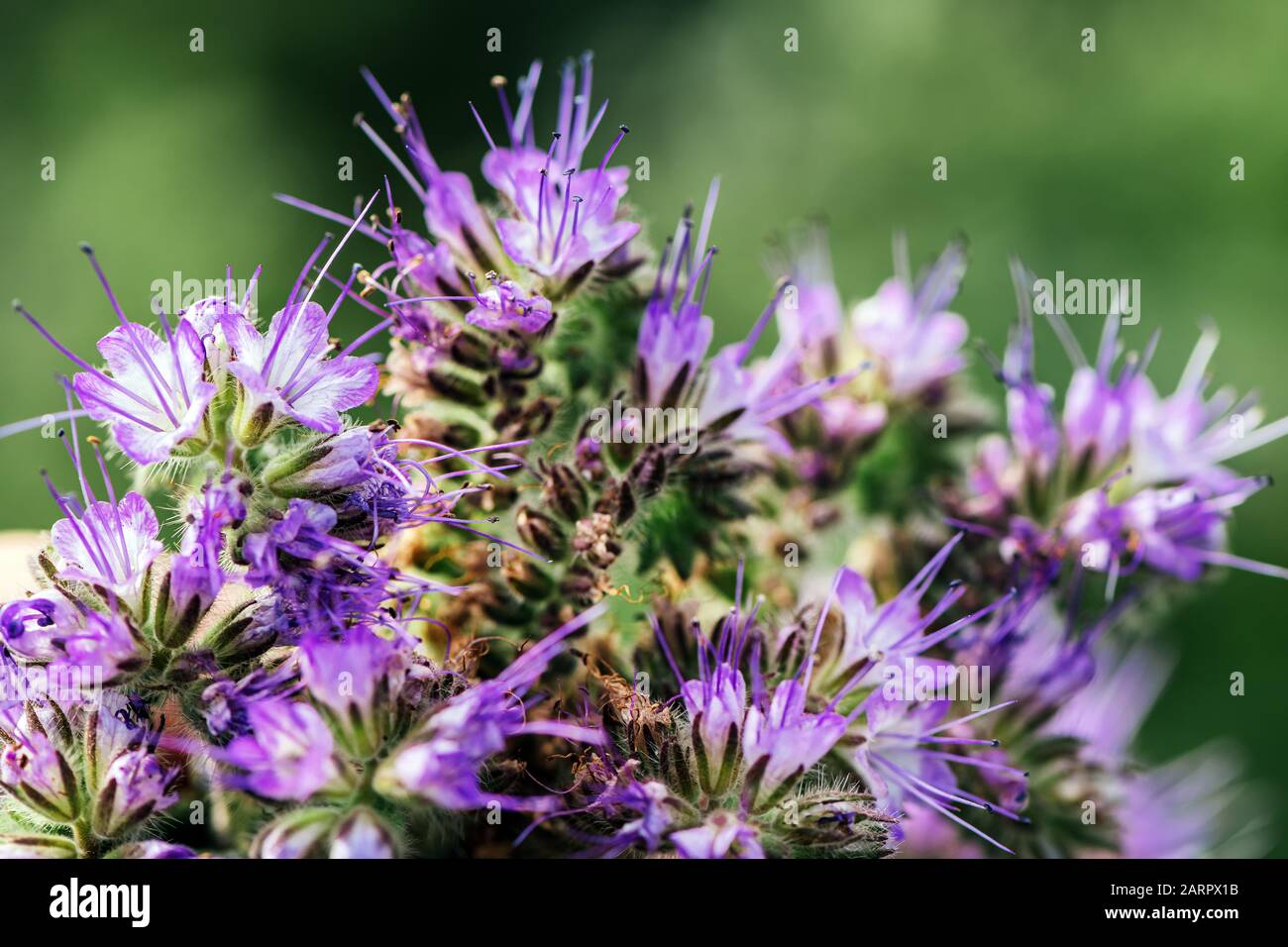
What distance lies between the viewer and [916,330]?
4.61 metres

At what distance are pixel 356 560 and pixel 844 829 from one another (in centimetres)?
124

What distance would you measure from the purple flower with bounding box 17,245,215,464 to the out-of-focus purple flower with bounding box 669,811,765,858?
1379 millimetres

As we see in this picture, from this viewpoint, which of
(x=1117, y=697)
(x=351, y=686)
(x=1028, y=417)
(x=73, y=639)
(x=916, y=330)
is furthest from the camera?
(x=1117, y=697)

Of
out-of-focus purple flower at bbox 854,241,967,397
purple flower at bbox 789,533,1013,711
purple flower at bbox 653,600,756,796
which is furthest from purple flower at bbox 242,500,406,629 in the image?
out-of-focus purple flower at bbox 854,241,967,397

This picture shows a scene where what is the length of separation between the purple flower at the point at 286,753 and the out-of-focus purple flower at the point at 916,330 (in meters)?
2.54

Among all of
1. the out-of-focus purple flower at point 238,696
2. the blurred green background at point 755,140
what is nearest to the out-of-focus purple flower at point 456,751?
the out-of-focus purple flower at point 238,696

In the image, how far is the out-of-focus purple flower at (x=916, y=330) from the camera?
14.9 ft

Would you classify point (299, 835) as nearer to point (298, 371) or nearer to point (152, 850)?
point (152, 850)

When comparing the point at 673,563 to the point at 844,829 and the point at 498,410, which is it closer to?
the point at 498,410

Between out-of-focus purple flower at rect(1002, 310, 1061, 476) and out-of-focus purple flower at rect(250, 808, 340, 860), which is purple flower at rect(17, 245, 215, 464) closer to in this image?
out-of-focus purple flower at rect(250, 808, 340, 860)

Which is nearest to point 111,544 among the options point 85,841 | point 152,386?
point 152,386

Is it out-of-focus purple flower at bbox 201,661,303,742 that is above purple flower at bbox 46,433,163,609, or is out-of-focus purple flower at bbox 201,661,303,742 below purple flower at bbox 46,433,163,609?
below

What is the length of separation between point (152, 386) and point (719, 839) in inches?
62.9

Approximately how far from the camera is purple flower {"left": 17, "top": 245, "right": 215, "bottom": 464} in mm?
2848
